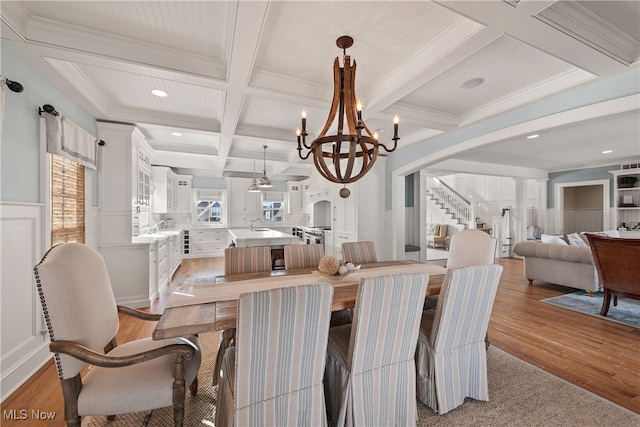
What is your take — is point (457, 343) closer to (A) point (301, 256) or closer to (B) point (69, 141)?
(A) point (301, 256)

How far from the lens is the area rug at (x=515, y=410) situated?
64.5 inches

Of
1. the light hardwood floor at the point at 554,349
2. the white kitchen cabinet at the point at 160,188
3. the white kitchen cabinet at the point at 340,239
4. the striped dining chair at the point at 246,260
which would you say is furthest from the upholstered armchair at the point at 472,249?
the white kitchen cabinet at the point at 160,188

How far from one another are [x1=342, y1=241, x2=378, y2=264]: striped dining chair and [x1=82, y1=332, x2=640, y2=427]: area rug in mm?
1356

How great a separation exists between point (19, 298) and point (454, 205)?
10337 millimetres

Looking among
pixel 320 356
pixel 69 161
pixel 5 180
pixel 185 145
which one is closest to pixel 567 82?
pixel 320 356

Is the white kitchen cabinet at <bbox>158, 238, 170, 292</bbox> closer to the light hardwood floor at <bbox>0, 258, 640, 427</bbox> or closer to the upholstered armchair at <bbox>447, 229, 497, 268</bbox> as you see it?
the light hardwood floor at <bbox>0, 258, 640, 427</bbox>

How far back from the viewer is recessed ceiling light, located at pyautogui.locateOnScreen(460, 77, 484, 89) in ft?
8.48

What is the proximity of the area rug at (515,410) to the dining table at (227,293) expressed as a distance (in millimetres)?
733

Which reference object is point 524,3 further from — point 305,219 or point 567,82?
point 305,219

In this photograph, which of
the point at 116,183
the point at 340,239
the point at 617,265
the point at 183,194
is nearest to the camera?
the point at 617,265

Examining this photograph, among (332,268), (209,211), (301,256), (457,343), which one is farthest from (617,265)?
(209,211)

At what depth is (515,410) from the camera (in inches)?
68.4

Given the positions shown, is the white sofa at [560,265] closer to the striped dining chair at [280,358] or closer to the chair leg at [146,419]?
the striped dining chair at [280,358]

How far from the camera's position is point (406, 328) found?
1493 mm
